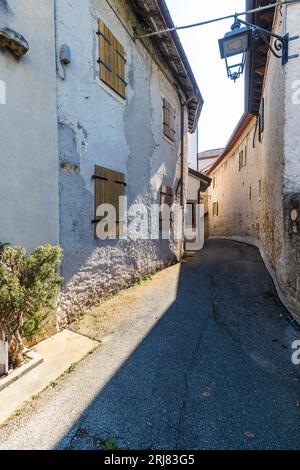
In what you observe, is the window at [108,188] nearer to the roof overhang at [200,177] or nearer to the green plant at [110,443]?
the green plant at [110,443]

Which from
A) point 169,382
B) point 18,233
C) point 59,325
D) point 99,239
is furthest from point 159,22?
point 169,382

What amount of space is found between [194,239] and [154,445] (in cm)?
1039

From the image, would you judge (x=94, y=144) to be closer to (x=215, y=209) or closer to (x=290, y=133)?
(x=290, y=133)

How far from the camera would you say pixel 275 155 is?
5.97 metres

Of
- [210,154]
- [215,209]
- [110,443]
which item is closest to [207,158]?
[210,154]

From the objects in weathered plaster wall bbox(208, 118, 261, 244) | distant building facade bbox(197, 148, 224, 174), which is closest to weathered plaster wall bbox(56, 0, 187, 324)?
weathered plaster wall bbox(208, 118, 261, 244)

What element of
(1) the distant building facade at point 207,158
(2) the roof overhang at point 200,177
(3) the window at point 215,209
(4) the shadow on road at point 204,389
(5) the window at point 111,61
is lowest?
(4) the shadow on road at point 204,389

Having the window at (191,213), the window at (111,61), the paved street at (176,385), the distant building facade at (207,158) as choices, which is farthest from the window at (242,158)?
the distant building facade at (207,158)

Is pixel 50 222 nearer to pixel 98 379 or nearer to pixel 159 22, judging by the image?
pixel 98 379

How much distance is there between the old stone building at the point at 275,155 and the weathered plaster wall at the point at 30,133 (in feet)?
12.7

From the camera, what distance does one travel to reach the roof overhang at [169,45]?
584 centimetres

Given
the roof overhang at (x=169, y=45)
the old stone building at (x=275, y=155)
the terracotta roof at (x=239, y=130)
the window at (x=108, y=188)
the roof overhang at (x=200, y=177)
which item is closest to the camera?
the old stone building at (x=275, y=155)

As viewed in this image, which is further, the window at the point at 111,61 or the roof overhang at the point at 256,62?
the roof overhang at the point at 256,62

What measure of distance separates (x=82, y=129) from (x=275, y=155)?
4.31 m
